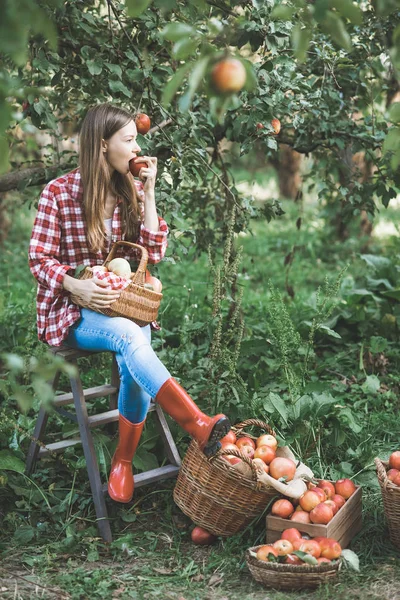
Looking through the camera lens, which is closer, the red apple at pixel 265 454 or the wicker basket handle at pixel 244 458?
the wicker basket handle at pixel 244 458

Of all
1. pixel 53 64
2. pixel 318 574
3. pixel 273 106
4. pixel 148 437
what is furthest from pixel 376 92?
pixel 318 574

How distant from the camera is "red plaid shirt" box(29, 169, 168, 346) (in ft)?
9.63

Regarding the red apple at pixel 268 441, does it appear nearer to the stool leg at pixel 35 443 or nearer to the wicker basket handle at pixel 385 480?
the wicker basket handle at pixel 385 480

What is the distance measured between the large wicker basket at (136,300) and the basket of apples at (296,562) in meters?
0.95

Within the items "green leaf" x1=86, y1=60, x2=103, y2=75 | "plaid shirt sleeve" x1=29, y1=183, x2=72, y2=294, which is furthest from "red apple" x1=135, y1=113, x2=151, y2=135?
"plaid shirt sleeve" x1=29, y1=183, x2=72, y2=294

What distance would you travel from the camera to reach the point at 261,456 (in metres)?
2.80

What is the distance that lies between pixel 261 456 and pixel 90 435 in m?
0.66

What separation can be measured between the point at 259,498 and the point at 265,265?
4.26 meters

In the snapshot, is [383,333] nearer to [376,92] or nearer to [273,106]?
[376,92]

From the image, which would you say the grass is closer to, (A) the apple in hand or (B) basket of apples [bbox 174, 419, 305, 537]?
(B) basket of apples [bbox 174, 419, 305, 537]

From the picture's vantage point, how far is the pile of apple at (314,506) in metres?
2.57

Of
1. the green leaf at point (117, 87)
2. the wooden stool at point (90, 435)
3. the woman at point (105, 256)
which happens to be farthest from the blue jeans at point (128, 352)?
the green leaf at point (117, 87)

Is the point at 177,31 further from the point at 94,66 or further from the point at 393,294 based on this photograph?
the point at 393,294

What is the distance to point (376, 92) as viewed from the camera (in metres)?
4.34
